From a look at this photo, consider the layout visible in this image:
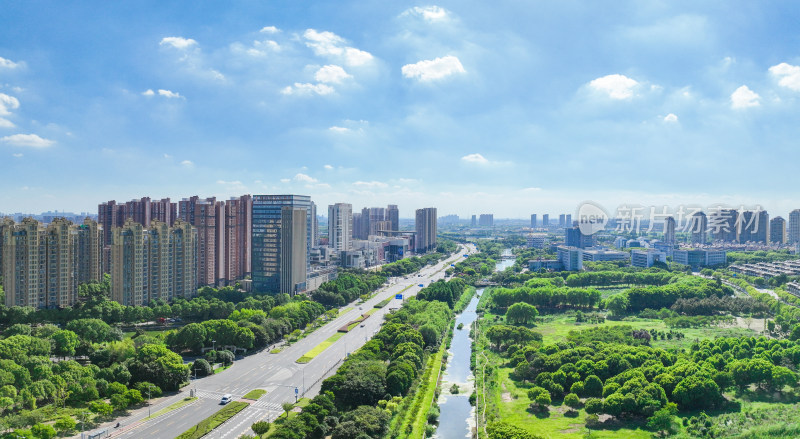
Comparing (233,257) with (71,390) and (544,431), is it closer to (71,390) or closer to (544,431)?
(71,390)

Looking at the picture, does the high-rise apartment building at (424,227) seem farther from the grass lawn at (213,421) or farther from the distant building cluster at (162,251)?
the grass lawn at (213,421)

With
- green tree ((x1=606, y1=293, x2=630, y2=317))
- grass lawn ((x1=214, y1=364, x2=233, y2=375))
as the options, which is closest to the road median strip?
grass lawn ((x1=214, y1=364, x2=233, y2=375))

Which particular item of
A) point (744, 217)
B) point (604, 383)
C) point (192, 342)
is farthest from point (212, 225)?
point (744, 217)

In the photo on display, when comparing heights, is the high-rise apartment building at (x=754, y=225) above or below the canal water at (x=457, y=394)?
above

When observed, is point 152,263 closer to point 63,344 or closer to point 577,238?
point 63,344

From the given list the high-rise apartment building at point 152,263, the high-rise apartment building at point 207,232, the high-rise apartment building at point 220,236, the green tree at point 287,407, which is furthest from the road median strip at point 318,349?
the high-rise apartment building at point 220,236
